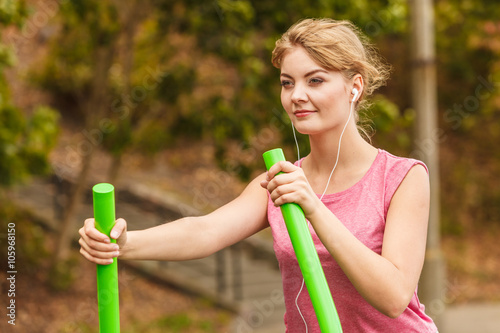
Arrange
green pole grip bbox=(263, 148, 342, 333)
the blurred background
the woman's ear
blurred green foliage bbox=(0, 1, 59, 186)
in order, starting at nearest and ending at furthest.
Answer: green pole grip bbox=(263, 148, 342, 333)
the woman's ear
blurred green foliage bbox=(0, 1, 59, 186)
the blurred background

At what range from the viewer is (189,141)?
49.1 ft

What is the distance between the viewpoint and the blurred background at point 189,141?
648 cm

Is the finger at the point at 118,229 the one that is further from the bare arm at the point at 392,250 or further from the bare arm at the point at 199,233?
the bare arm at the point at 392,250

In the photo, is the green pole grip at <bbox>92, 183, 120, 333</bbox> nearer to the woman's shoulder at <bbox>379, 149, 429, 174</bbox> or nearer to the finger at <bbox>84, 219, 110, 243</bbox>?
the finger at <bbox>84, 219, 110, 243</bbox>

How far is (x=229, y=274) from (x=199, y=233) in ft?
27.2

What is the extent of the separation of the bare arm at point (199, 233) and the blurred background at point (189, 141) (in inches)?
129

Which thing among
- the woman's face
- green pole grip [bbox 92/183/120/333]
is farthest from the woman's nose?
green pole grip [bbox 92/183/120/333]

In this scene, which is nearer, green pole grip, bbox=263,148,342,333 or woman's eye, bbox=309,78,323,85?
green pole grip, bbox=263,148,342,333

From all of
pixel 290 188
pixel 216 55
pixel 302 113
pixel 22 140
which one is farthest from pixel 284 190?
pixel 22 140

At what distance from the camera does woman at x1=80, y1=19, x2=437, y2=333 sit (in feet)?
5.73

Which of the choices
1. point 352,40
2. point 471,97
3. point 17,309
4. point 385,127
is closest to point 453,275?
point 471,97

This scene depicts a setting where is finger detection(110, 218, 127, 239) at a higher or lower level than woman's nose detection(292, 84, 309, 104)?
lower

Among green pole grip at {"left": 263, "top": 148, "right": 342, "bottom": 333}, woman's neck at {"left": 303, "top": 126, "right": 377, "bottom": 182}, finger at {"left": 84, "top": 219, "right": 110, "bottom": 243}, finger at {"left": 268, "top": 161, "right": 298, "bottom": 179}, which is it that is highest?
woman's neck at {"left": 303, "top": 126, "right": 377, "bottom": 182}

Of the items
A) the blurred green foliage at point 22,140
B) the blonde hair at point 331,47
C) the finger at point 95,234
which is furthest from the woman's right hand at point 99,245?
the blurred green foliage at point 22,140
